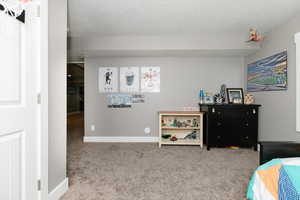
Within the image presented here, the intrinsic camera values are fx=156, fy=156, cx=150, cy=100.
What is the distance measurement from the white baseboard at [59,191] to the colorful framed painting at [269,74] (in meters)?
3.33

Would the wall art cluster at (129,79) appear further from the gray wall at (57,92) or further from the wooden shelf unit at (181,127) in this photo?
the gray wall at (57,92)

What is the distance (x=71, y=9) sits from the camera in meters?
2.26

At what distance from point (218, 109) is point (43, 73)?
2.90m

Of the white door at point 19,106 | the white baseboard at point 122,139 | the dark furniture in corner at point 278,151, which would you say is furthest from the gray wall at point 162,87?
the white door at point 19,106

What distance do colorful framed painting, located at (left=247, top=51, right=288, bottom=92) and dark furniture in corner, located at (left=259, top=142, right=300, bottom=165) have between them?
1540 millimetres

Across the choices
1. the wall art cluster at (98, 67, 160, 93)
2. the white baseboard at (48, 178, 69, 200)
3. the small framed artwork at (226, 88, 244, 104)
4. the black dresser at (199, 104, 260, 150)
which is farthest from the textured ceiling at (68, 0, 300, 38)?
the white baseboard at (48, 178, 69, 200)

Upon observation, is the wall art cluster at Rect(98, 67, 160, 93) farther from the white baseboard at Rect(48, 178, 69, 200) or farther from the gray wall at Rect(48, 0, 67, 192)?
the white baseboard at Rect(48, 178, 69, 200)

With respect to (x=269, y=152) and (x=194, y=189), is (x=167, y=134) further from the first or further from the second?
(x=269, y=152)

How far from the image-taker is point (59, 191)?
1575 millimetres

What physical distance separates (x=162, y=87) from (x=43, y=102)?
2.63 metres

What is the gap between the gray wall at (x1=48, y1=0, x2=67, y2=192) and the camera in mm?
1490

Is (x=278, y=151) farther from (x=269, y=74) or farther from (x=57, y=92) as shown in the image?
(x=57, y=92)

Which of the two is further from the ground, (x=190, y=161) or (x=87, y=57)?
(x=87, y=57)

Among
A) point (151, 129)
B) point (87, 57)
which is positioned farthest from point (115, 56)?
point (151, 129)
